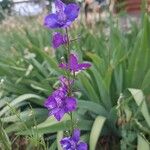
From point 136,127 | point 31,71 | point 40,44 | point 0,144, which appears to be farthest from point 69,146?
point 40,44

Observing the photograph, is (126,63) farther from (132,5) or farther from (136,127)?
(132,5)

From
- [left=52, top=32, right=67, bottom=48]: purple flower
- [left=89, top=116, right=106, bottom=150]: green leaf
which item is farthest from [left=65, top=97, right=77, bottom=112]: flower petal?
[left=89, top=116, right=106, bottom=150]: green leaf

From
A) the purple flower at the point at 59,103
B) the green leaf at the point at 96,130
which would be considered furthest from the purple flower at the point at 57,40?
the green leaf at the point at 96,130

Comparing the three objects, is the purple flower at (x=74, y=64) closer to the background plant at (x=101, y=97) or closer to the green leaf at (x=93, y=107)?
the background plant at (x=101, y=97)

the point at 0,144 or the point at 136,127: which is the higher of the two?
the point at 0,144

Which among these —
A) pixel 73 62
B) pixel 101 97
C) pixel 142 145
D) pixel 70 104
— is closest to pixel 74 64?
pixel 73 62

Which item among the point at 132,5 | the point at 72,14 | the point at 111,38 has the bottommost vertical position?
the point at 132,5

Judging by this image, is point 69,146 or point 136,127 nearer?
point 69,146
